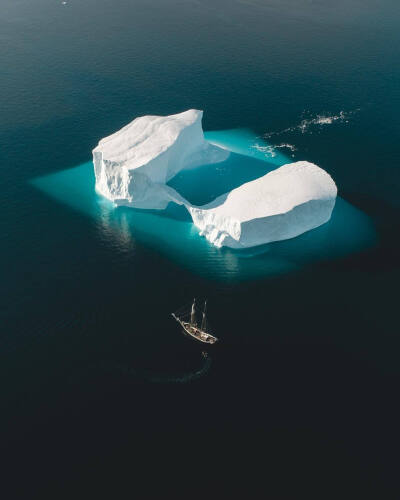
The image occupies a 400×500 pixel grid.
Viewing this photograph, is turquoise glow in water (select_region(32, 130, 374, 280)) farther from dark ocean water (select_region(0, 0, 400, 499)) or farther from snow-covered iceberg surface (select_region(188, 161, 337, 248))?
snow-covered iceberg surface (select_region(188, 161, 337, 248))

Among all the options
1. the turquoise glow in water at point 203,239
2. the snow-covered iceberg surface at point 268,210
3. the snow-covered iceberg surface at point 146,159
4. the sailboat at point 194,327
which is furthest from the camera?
the snow-covered iceberg surface at point 146,159

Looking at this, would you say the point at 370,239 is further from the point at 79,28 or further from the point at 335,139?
the point at 79,28

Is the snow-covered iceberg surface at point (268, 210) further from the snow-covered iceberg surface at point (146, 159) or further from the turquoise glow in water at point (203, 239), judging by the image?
the snow-covered iceberg surface at point (146, 159)

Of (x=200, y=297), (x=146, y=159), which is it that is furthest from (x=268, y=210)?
(x=146, y=159)

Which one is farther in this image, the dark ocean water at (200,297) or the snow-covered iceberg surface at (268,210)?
the snow-covered iceberg surface at (268,210)

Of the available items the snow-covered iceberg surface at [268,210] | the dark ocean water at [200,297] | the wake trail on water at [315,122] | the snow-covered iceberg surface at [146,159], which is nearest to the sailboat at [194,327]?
the dark ocean water at [200,297]

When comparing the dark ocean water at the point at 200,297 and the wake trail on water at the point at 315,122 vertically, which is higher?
the wake trail on water at the point at 315,122
